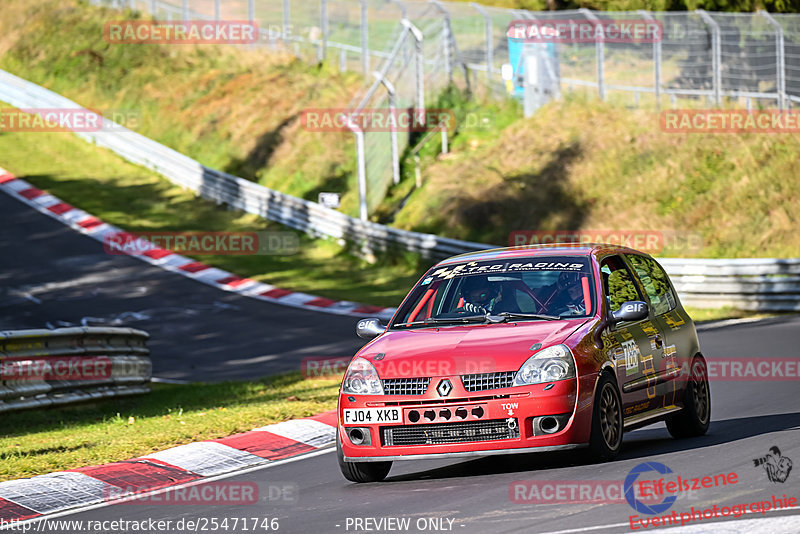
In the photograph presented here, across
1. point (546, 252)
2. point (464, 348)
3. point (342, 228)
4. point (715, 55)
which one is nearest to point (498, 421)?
point (464, 348)

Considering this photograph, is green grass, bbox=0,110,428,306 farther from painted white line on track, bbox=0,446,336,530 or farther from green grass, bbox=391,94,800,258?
painted white line on track, bbox=0,446,336,530

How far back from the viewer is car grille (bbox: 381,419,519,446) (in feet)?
25.0

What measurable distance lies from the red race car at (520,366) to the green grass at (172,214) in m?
15.5

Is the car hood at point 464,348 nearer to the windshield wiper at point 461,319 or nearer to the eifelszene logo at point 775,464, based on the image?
the windshield wiper at point 461,319

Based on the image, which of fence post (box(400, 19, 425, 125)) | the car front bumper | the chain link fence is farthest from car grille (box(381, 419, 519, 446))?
fence post (box(400, 19, 425, 125))

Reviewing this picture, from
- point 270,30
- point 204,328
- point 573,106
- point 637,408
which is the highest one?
point 270,30

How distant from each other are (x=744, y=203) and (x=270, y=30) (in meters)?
23.1

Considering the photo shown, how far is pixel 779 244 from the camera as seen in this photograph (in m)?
25.5

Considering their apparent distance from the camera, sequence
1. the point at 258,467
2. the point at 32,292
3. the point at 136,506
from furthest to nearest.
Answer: the point at 32,292, the point at 258,467, the point at 136,506

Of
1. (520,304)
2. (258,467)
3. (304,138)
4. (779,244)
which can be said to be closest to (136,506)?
(258,467)

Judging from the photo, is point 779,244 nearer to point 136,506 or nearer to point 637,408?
point 637,408

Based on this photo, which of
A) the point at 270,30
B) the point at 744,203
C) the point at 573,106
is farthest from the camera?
the point at 270,30

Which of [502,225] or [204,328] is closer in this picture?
[204,328]

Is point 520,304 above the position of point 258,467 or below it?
above
